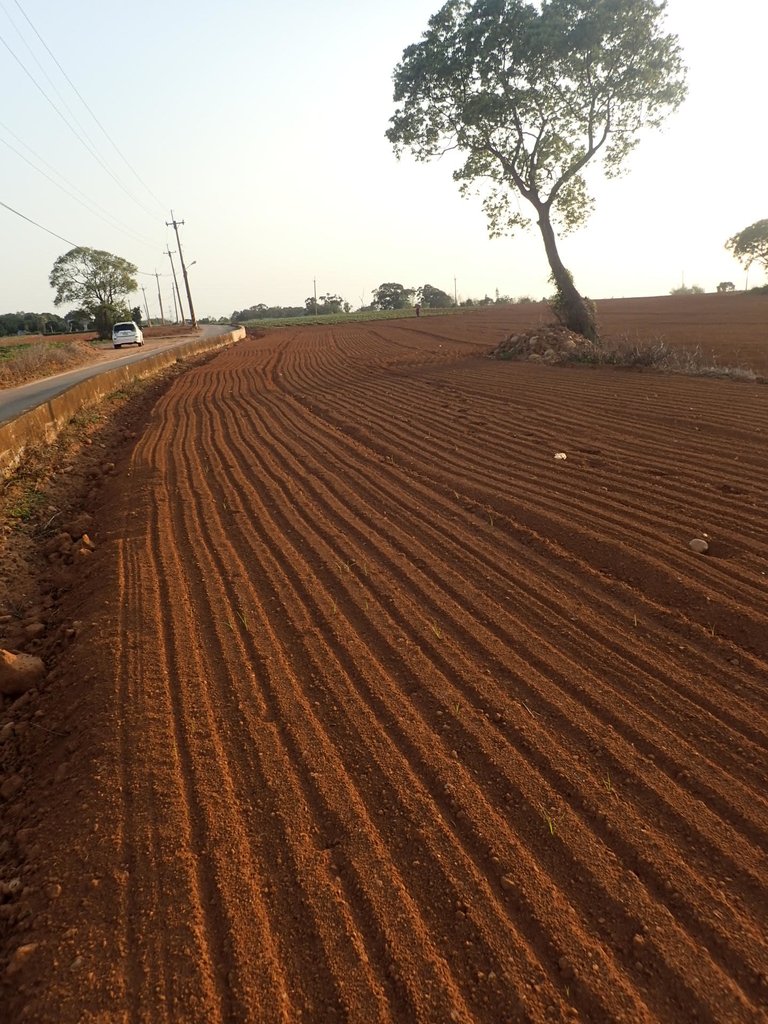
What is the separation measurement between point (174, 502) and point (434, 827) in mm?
5088

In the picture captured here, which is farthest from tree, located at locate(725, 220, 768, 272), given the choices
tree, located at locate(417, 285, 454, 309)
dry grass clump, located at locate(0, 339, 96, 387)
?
dry grass clump, located at locate(0, 339, 96, 387)

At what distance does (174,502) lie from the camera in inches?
269

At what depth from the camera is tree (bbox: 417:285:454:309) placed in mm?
94812

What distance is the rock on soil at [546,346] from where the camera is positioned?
618 inches

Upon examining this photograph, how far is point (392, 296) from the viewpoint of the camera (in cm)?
10119

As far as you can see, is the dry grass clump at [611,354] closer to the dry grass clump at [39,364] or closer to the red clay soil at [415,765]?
the red clay soil at [415,765]

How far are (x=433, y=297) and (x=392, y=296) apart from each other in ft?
27.0

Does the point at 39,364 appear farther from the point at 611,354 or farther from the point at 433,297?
the point at 433,297

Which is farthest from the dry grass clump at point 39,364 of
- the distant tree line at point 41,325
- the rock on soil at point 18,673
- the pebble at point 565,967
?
the distant tree line at point 41,325

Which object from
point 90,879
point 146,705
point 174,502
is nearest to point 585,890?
point 90,879

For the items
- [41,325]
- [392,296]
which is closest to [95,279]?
[41,325]

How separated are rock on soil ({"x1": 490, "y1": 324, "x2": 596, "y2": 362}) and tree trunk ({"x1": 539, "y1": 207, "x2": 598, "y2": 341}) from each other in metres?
1.07

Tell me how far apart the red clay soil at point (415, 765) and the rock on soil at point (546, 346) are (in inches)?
394

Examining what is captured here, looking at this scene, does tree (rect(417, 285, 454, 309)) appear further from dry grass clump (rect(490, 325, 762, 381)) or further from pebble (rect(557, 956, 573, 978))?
pebble (rect(557, 956, 573, 978))
